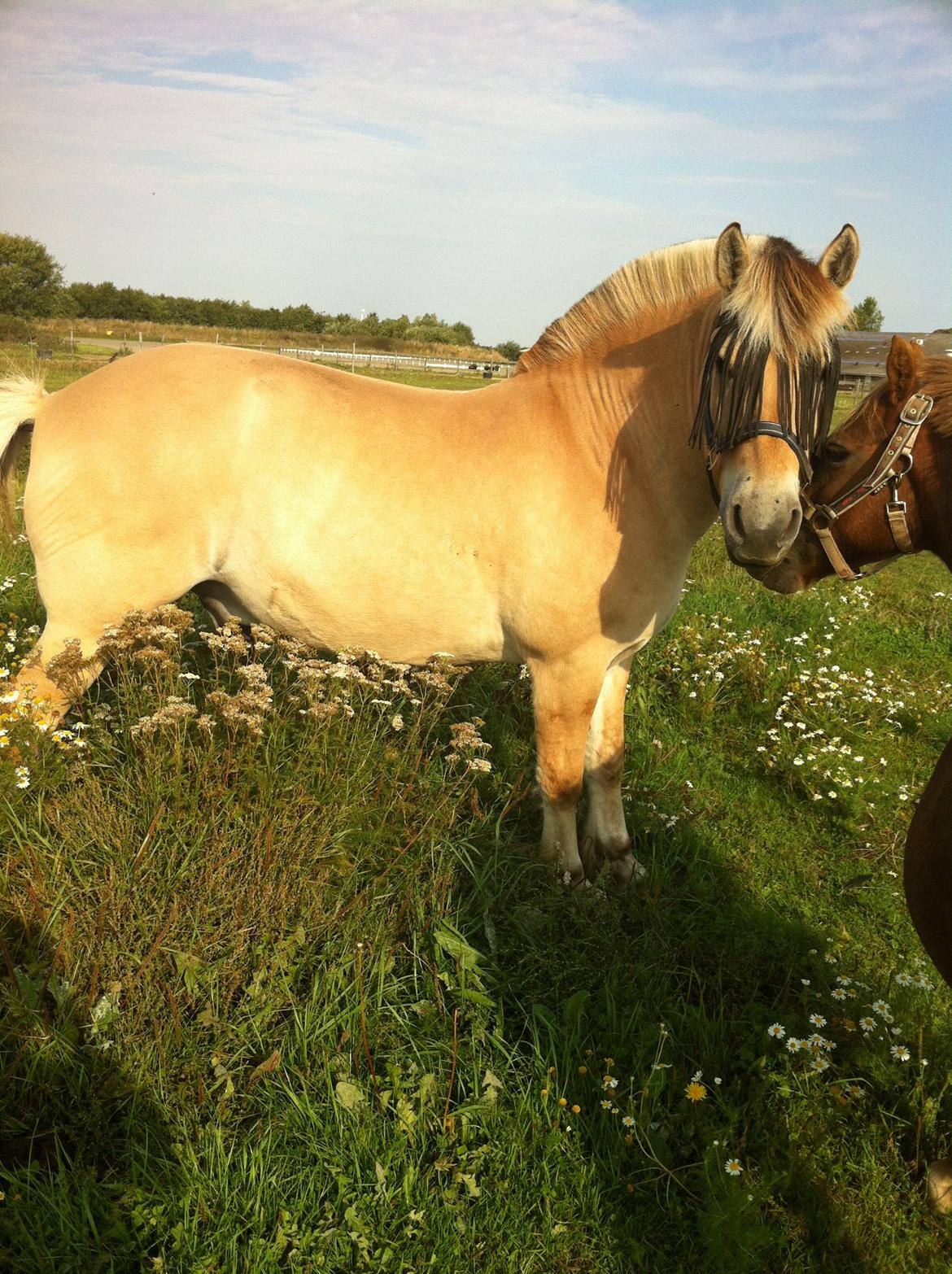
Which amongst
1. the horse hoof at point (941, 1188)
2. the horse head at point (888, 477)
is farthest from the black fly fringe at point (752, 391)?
the horse hoof at point (941, 1188)

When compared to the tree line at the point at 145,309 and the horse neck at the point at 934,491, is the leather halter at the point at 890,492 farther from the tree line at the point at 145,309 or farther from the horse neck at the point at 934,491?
the tree line at the point at 145,309

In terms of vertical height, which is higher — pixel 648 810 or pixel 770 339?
pixel 770 339

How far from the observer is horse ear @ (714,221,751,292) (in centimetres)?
283

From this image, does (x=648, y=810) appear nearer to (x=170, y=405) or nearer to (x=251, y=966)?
(x=251, y=966)

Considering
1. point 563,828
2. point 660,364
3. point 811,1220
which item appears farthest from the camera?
point 563,828

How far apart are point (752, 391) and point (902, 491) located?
59 centimetres

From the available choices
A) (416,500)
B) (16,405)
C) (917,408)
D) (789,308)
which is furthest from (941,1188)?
(16,405)

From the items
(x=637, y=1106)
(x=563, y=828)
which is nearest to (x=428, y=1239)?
(x=637, y=1106)

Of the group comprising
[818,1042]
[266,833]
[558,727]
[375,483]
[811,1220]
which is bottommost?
[811,1220]

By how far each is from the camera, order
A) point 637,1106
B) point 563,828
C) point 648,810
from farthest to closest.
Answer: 1. point 648,810
2. point 563,828
3. point 637,1106

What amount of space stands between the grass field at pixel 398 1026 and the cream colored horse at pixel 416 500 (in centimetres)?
35

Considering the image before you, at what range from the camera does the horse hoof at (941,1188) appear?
8.02 feet

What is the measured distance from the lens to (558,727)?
3.56 metres

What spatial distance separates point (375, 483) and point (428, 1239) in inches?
101
